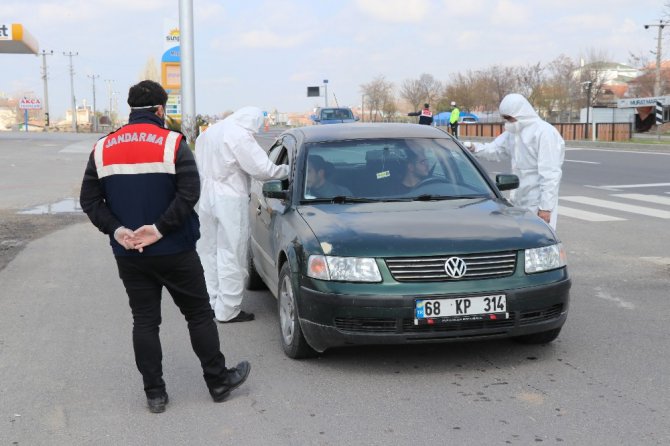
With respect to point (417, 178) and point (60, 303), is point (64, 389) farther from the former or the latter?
point (417, 178)

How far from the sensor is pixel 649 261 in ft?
28.6

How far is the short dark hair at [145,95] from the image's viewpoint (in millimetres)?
4340

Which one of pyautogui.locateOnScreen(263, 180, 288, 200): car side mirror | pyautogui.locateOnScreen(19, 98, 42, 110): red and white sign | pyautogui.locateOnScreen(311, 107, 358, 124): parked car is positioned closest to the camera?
pyautogui.locateOnScreen(263, 180, 288, 200): car side mirror

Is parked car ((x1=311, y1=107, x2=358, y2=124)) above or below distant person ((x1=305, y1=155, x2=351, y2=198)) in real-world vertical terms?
above

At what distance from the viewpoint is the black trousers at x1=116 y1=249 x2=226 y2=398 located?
14.3ft

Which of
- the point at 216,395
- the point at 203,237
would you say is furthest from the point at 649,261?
the point at 216,395

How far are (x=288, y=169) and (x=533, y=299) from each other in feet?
7.70

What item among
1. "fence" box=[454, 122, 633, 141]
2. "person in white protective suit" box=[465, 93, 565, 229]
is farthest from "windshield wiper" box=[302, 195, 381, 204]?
"fence" box=[454, 122, 633, 141]

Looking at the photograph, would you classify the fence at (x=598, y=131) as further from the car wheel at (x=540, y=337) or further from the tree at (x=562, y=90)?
the car wheel at (x=540, y=337)

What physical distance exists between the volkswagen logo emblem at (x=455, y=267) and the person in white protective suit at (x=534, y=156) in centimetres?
233

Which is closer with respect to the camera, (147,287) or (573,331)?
(147,287)

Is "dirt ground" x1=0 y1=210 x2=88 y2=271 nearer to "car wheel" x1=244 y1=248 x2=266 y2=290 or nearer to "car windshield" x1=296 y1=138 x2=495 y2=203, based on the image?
"car wheel" x1=244 y1=248 x2=266 y2=290

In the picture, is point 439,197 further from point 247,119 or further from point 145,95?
point 145,95

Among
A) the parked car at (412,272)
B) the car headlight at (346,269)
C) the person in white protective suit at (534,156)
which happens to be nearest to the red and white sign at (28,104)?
the person in white protective suit at (534,156)
